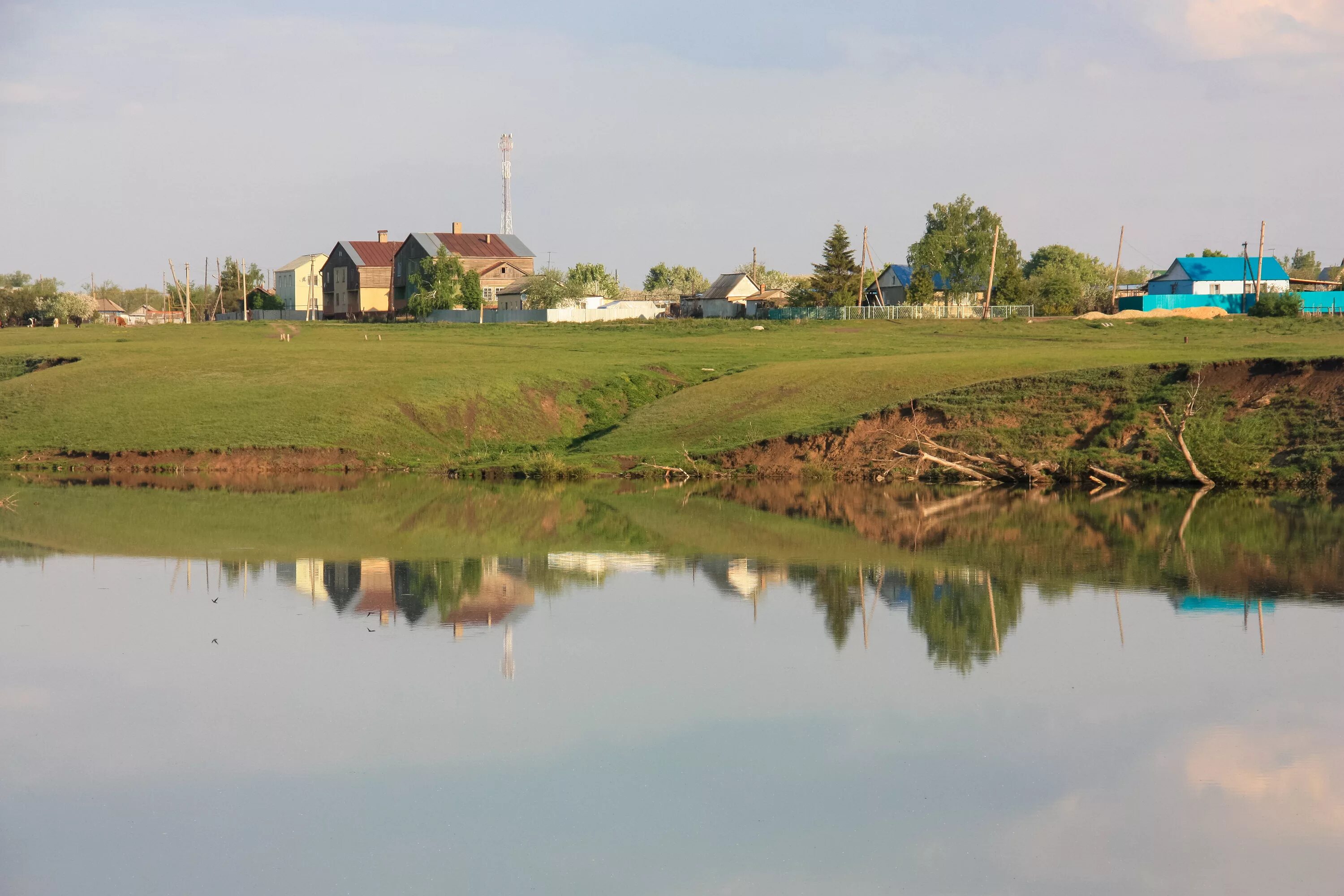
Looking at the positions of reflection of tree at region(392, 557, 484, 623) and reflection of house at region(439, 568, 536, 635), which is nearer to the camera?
reflection of house at region(439, 568, 536, 635)

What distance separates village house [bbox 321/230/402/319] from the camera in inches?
5364

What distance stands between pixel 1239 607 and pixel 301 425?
129 ft

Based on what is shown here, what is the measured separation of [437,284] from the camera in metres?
122

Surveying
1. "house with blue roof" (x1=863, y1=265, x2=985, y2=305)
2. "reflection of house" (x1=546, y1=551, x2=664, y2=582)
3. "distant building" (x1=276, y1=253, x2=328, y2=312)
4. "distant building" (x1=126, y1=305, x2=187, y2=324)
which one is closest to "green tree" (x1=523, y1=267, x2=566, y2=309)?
"house with blue roof" (x1=863, y1=265, x2=985, y2=305)

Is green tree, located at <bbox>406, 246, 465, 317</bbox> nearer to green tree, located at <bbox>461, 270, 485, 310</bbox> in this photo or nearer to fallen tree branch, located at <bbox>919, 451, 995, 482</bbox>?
green tree, located at <bbox>461, 270, 485, 310</bbox>

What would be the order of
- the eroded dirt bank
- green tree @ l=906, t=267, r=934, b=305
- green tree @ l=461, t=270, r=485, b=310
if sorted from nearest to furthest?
1. the eroded dirt bank
2. green tree @ l=906, t=267, r=934, b=305
3. green tree @ l=461, t=270, r=485, b=310

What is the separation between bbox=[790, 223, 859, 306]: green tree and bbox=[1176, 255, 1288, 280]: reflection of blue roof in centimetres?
2964

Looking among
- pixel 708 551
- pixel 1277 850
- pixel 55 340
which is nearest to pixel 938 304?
pixel 55 340

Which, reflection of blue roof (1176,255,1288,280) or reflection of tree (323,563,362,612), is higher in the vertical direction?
reflection of blue roof (1176,255,1288,280)

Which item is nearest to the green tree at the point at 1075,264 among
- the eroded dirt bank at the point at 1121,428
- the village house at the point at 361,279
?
the village house at the point at 361,279

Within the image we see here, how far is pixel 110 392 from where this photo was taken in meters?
58.4

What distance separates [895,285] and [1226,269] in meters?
29.5

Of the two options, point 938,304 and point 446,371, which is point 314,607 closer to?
point 446,371

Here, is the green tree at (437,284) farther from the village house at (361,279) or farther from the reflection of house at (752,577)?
the reflection of house at (752,577)
